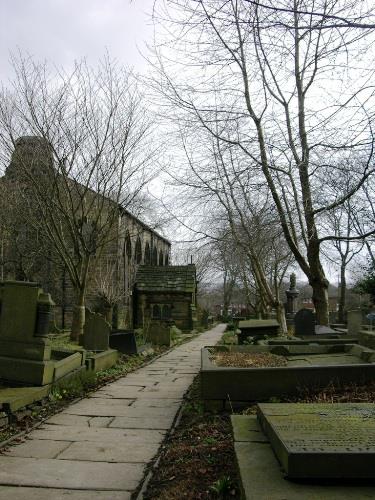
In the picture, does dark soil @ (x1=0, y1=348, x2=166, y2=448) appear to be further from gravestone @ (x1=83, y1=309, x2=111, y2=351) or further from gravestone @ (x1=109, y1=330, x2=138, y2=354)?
gravestone @ (x1=109, y1=330, x2=138, y2=354)

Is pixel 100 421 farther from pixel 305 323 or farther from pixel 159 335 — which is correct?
pixel 159 335

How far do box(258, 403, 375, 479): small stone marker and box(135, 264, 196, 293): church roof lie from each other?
2832 cm

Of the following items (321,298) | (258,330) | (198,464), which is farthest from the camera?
(258,330)

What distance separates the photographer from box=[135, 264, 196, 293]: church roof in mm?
33094

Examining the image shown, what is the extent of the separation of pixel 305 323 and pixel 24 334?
961 cm

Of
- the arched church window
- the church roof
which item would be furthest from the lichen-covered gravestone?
the arched church window

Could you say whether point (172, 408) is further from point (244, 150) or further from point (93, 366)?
point (244, 150)

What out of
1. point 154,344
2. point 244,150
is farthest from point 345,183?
point 154,344

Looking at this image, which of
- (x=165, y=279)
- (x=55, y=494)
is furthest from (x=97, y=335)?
(x=165, y=279)

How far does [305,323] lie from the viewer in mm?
15188

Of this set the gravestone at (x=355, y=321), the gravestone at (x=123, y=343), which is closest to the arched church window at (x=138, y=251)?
the gravestone at (x=123, y=343)

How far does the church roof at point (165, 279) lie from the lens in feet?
109

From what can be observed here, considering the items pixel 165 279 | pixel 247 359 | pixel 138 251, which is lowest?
pixel 247 359

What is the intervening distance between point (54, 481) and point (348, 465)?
2540mm
